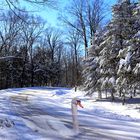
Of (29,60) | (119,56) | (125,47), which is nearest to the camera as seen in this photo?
(119,56)

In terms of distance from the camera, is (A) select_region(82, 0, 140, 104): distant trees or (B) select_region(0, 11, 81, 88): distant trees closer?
(A) select_region(82, 0, 140, 104): distant trees

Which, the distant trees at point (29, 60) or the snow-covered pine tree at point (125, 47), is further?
the distant trees at point (29, 60)

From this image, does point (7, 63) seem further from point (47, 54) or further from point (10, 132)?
point (10, 132)

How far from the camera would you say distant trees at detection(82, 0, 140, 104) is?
68.2 feet

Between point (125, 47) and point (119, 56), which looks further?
point (125, 47)

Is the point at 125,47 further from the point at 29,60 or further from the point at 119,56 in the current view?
the point at 29,60

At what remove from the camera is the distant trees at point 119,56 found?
2080 centimetres

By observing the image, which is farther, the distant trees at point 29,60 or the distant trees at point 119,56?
the distant trees at point 29,60

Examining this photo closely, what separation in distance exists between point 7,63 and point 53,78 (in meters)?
14.2

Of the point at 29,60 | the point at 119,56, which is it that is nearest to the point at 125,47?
the point at 119,56

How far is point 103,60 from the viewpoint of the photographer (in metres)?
26.1

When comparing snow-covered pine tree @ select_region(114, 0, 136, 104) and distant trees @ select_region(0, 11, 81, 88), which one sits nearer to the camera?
snow-covered pine tree @ select_region(114, 0, 136, 104)

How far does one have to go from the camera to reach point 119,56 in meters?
22.5

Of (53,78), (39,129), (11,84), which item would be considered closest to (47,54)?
(53,78)
